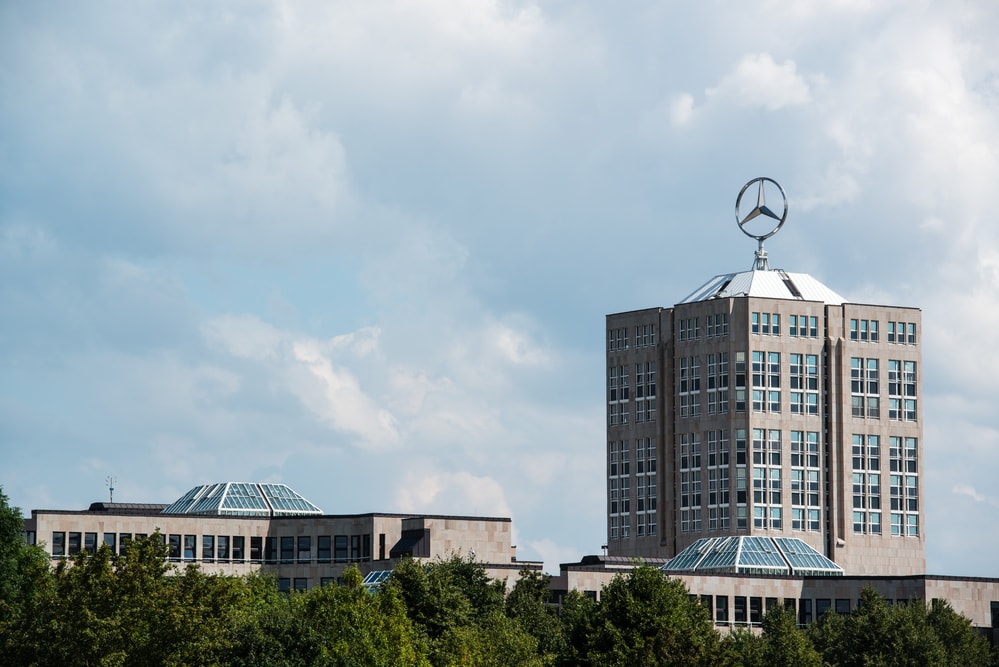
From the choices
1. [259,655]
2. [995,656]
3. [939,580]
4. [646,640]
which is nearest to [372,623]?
[259,655]

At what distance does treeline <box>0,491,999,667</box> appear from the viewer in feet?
353

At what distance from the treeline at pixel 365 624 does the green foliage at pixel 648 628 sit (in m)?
0.09

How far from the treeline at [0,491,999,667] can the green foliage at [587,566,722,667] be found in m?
0.09

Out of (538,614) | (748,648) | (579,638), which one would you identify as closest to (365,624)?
(579,638)

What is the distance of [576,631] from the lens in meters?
127

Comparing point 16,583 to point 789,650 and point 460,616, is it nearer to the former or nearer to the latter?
point 460,616

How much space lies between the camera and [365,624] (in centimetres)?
11294

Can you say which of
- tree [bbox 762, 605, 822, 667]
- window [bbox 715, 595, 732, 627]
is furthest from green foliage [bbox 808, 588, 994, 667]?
window [bbox 715, 595, 732, 627]

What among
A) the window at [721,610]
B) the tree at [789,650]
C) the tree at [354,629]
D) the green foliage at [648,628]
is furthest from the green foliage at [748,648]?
the window at [721,610]

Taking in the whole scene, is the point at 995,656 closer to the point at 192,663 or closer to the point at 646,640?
the point at 646,640

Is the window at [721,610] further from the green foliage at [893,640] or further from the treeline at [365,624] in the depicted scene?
the treeline at [365,624]

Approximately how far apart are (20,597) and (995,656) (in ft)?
285

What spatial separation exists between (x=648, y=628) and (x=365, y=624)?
19023 millimetres

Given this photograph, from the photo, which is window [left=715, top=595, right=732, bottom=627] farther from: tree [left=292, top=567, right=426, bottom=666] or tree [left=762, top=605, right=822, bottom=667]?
tree [left=292, top=567, right=426, bottom=666]
